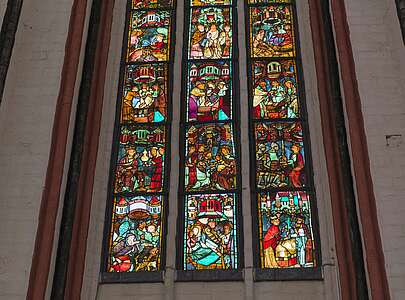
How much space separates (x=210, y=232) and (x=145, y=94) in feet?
6.27

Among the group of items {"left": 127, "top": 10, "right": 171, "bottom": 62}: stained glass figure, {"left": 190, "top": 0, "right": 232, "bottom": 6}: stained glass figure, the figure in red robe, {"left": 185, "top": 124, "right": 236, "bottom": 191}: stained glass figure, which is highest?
{"left": 190, "top": 0, "right": 232, "bottom": 6}: stained glass figure

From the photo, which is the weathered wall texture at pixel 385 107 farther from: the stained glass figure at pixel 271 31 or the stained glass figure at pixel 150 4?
the stained glass figure at pixel 150 4

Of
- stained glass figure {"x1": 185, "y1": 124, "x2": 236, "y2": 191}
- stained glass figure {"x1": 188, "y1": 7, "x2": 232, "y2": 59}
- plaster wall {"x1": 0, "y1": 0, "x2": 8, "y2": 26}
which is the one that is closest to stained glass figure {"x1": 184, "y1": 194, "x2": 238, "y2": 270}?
stained glass figure {"x1": 185, "y1": 124, "x2": 236, "y2": 191}

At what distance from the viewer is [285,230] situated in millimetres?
7328

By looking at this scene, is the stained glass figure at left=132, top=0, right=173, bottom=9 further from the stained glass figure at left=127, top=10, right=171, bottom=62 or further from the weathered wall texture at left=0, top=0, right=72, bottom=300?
the weathered wall texture at left=0, top=0, right=72, bottom=300

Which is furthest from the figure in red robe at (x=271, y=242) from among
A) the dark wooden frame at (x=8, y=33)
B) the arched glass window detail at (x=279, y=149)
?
the dark wooden frame at (x=8, y=33)

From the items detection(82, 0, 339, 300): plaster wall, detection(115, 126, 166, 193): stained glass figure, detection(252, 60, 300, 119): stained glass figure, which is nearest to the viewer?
detection(82, 0, 339, 300): plaster wall

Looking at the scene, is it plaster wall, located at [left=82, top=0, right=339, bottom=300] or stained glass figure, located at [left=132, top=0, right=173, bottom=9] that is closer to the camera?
plaster wall, located at [left=82, top=0, right=339, bottom=300]

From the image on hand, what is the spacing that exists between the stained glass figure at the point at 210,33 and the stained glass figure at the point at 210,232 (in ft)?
6.37

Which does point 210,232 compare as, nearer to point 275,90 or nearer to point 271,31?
point 275,90

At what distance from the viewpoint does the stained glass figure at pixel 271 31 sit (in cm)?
874

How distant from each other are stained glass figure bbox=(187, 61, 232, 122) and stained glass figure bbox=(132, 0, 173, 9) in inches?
42.1

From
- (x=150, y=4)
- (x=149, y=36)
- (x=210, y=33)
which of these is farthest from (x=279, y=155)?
(x=150, y=4)

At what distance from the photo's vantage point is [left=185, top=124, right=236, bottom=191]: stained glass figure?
304 inches
